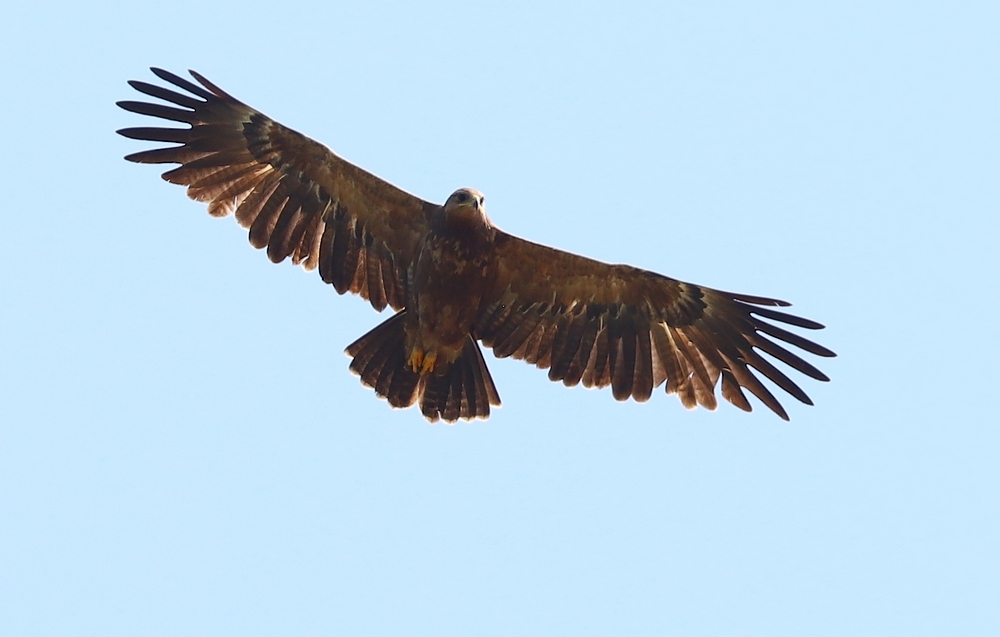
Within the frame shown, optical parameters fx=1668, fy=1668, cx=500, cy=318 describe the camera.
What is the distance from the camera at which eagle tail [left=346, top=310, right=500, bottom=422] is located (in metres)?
13.4

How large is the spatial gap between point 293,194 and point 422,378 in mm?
1806

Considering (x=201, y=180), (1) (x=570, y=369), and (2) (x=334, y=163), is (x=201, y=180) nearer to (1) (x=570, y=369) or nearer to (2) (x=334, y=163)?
(2) (x=334, y=163)

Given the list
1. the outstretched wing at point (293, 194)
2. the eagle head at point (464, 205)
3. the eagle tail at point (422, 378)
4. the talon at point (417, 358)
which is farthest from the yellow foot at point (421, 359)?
the eagle head at point (464, 205)

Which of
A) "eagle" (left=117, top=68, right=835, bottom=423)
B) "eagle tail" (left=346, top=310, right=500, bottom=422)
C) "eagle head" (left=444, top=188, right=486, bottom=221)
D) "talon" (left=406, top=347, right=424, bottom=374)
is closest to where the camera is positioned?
"eagle head" (left=444, top=188, right=486, bottom=221)

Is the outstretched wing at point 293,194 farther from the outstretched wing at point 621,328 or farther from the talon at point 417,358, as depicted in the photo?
the outstretched wing at point 621,328

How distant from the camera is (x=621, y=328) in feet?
43.7

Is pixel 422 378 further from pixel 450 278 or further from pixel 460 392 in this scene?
pixel 450 278

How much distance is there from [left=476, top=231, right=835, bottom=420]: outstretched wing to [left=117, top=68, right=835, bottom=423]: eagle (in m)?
0.01

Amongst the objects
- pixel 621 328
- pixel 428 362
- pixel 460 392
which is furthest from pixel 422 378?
pixel 621 328

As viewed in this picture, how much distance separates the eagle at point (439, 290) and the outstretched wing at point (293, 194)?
10 millimetres

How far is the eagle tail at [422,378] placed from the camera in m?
13.4

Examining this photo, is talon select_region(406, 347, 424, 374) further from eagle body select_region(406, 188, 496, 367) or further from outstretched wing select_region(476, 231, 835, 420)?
outstretched wing select_region(476, 231, 835, 420)

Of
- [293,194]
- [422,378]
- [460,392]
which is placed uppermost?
[293,194]

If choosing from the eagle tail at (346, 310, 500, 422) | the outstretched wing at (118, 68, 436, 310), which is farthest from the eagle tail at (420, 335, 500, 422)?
the outstretched wing at (118, 68, 436, 310)
